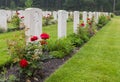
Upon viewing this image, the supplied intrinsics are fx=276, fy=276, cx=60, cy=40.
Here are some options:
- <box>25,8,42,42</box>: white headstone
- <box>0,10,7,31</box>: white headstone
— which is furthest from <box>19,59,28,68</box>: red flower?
<box>0,10,7,31</box>: white headstone

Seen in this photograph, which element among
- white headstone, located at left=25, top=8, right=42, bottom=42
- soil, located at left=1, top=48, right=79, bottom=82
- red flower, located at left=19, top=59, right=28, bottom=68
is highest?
white headstone, located at left=25, top=8, right=42, bottom=42

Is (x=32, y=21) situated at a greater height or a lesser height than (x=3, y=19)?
greater

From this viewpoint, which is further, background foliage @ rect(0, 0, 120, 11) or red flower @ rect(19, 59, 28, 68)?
background foliage @ rect(0, 0, 120, 11)

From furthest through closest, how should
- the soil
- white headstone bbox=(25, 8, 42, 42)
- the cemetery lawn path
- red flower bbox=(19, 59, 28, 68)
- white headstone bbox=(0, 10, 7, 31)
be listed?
1. white headstone bbox=(0, 10, 7, 31)
2. white headstone bbox=(25, 8, 42, 42)
3. the cemetery lawn path
4. the soil
5. red flower bbox=(19, 59, 28, 68)

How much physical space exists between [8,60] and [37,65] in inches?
64.4

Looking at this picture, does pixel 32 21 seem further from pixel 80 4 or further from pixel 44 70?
pixel 80 4

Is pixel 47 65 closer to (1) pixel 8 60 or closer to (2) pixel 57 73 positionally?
(2) pixel 57 73

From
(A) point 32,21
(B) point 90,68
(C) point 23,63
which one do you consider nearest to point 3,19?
(A) point 32,21

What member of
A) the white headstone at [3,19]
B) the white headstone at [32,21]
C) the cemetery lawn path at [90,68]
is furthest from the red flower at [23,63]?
the white headstone at [3,19]

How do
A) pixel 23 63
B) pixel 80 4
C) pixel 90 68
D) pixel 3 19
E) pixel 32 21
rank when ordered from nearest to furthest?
pixel 23 63 → pixel 32 21 → pixel 90 68 → pixel 3 19 → pixel 80 4

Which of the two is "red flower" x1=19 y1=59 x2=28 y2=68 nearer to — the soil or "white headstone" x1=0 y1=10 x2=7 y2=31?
the soil

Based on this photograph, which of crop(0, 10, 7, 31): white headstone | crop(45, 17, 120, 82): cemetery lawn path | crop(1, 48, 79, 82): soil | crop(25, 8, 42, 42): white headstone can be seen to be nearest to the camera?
crop(1, 48, 79, 82): soil

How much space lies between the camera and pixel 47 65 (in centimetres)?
665

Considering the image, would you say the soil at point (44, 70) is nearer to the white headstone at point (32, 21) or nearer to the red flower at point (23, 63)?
the red flower at point (23, 63)
